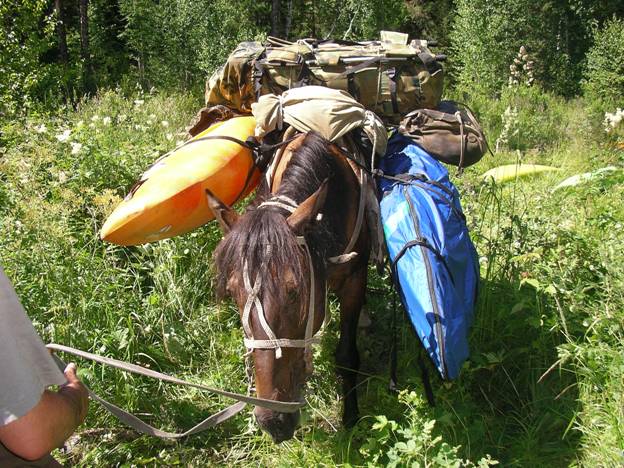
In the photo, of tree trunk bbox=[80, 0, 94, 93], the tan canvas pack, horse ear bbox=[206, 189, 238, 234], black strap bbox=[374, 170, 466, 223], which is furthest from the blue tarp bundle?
tree trunk bbox=[80, 0, 94, 93]

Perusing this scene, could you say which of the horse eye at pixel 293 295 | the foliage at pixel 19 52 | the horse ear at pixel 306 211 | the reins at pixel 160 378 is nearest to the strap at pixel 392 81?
the horse ear at pixel 306 211

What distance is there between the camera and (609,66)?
58.7ft

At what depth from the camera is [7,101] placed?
7.57 metres

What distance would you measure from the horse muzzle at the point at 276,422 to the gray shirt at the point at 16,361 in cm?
106

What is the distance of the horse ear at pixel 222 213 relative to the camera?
2.59 metres

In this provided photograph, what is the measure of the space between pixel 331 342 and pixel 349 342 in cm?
60

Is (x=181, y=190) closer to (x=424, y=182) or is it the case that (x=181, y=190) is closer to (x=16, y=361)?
(x=424, y=182)

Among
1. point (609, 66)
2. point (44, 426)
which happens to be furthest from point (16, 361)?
point (609, 66)

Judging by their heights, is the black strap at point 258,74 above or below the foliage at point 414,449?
above

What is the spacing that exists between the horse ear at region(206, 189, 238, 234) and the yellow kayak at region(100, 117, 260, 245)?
0.56 meters

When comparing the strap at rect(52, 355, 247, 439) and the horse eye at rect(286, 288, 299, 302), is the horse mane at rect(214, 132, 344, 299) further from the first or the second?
the strap at rect(52, 355, 247, 439)

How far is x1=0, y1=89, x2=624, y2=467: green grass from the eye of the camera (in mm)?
3053

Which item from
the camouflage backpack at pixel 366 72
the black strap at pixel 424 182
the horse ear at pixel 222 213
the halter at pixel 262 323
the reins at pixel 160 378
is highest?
the camouflage backpack at pixel 366 72

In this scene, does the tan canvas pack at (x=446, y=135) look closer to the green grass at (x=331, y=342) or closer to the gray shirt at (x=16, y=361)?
the green grass at (x=331, y=342)
